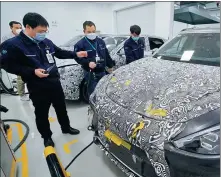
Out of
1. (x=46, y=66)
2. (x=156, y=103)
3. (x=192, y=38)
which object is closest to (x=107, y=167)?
(x=156, y=103)

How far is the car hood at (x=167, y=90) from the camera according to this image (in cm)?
121


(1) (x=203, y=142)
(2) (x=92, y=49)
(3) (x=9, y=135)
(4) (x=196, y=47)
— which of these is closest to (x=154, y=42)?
(2) (x=92, y=49)

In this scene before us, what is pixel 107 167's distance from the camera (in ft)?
5.97

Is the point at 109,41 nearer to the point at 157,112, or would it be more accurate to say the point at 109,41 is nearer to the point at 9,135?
the point at 9,135

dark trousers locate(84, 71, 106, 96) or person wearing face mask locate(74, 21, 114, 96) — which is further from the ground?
person wearing face mask locate(74, 21, 114, 96)

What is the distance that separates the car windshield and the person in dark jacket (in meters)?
1.29

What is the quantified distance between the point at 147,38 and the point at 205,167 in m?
3.60

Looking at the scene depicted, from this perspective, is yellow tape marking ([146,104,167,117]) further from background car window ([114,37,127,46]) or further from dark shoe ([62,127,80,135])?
background car window ([114,37,127,46])

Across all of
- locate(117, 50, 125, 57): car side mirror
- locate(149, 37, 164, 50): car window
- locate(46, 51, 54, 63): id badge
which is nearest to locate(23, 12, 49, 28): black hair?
locate(46, 51, 54, 63): id badge

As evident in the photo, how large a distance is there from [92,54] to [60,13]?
4.68 m

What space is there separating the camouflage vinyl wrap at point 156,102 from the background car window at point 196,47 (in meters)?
0.21

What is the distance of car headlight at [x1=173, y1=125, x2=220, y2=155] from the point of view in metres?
1.03

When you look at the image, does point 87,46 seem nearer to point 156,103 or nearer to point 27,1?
point 156,103

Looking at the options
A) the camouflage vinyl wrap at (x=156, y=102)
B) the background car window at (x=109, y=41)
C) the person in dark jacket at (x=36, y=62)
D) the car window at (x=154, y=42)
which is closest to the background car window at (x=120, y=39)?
the background car window at (x=109, y=41)
